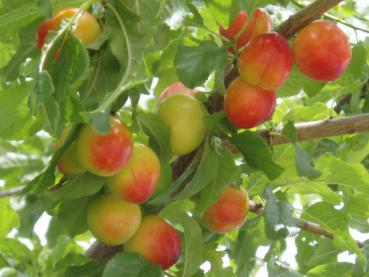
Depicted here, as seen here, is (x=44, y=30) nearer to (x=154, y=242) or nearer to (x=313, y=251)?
(x=154, y=242)

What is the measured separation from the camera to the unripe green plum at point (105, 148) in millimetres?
1114

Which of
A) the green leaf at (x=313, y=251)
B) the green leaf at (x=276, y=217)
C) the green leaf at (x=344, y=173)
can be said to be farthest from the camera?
the green leaf at (x=313, y=251)

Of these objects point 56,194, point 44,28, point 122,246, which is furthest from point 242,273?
point 44,28

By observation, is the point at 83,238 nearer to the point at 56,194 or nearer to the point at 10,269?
the point at 10,269

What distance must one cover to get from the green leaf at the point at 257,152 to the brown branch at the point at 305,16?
214 mm

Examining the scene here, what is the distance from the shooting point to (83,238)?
208cm

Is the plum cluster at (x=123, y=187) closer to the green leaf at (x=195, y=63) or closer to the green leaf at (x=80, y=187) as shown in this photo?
the green leaf at (x=80, y=187)

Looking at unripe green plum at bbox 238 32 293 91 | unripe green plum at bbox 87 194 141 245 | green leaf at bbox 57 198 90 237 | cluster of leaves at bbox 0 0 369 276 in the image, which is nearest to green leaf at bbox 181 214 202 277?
cluster of leaves at bbox 0 0 369 276

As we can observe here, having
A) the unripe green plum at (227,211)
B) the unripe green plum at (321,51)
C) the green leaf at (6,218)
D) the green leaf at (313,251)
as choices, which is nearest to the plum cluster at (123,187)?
the unripe green plum at (227,211)

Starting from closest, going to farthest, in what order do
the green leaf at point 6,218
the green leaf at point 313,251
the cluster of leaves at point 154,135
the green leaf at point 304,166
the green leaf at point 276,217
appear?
the cluster of leaves at point 154,135, the green leaf at point 304,166, the green leaf at point 276,217, the green leaf at point 6,218, the green leaf at point 313,251

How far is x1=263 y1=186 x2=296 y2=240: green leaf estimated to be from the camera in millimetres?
1401

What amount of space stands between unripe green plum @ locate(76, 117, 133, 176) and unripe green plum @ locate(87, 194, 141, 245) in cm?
13

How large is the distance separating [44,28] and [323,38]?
51 centimetres

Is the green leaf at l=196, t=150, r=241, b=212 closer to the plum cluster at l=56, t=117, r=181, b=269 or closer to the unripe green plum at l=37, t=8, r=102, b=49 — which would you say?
A: the plum cluster at l=56, t=117, r=181, b=269
